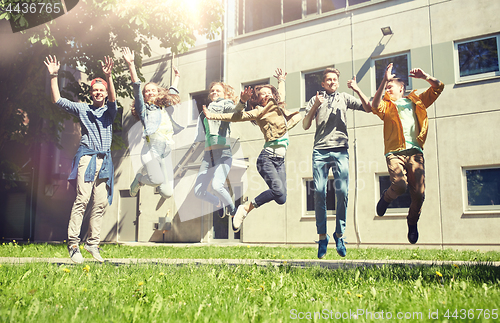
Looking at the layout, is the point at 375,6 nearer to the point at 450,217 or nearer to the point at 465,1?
the point at 465,1

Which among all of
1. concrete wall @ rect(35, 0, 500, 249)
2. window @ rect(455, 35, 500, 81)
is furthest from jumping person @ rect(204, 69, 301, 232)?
window @ rect(455, 35, 500, 81)

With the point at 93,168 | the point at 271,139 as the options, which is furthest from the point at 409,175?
the point at 93,168

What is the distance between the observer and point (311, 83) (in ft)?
43.8

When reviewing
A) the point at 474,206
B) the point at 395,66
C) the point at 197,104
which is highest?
the point at 395,66

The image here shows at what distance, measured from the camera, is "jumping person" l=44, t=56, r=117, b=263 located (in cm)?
537

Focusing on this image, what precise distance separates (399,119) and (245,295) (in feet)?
11.8

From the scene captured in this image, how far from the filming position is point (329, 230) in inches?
534

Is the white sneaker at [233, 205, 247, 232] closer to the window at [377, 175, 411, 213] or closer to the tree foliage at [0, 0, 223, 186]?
the tree foliage at [0, 0, 223, 186]

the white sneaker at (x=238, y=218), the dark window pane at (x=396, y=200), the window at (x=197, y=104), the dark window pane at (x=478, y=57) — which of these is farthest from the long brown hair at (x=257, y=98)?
the window at (x=197, y=104)

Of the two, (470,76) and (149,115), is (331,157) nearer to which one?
(149,115)

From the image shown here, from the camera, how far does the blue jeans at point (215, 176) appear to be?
6238mm

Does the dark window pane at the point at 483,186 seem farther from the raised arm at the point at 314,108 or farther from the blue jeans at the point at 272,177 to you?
the blue jeans at the point at 272,177

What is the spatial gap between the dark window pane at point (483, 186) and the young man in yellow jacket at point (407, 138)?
7690mm

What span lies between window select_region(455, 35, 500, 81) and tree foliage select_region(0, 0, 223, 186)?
7530mm
